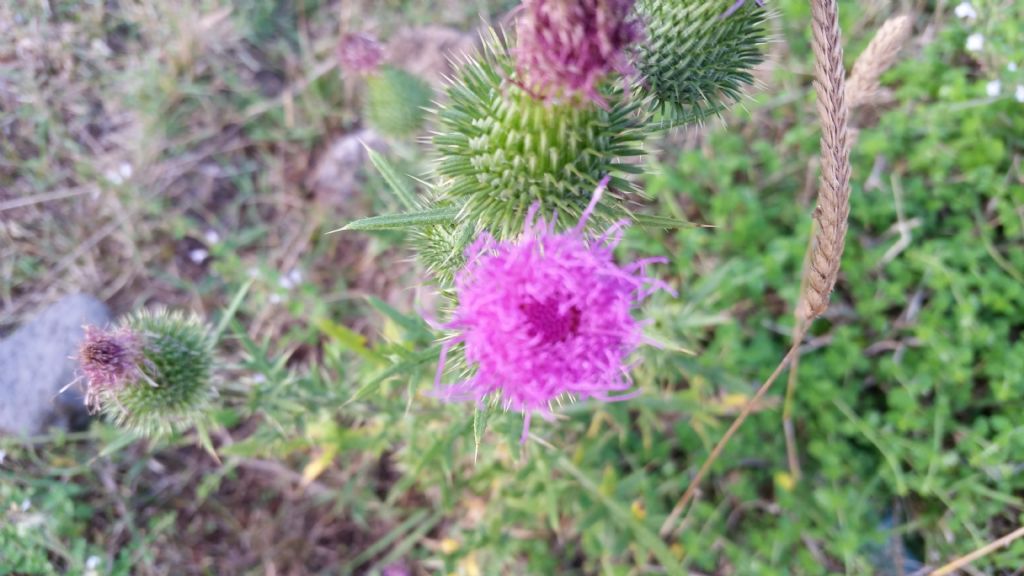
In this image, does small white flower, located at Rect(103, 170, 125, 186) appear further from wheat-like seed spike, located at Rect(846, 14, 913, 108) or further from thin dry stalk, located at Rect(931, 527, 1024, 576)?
thin dry stalk, located at Rect(931, 527, 1024, 576)

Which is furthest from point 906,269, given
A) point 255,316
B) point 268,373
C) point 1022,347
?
point 255,316

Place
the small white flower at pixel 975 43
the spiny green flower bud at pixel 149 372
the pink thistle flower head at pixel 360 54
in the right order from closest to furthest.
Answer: the spiny green flower bud at pixel 149 372 < the small white flower at pixel 975 43 < the pink thistle flower head at pixel 360 54

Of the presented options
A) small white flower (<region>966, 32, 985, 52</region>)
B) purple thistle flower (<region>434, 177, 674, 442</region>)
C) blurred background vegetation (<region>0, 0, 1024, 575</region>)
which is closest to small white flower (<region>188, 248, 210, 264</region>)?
blurred background vegetation (<region>0, 0, 1024, 575</region>)

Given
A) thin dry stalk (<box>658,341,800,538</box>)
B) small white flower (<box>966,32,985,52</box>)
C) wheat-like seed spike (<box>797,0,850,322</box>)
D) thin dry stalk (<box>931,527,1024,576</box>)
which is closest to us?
wheat-like seed spike (<box>797,0,850,322</box>)

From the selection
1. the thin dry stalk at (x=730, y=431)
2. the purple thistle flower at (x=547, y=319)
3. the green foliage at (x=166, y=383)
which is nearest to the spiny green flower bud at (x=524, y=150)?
the purple thistle flower at (x=547, y=319)

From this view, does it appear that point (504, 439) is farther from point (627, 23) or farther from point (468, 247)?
point (627, 23)

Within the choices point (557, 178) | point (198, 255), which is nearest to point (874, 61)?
point (557, 178)

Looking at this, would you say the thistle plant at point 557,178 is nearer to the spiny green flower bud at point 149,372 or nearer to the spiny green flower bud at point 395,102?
the spiny green flower bud at point 149,372
